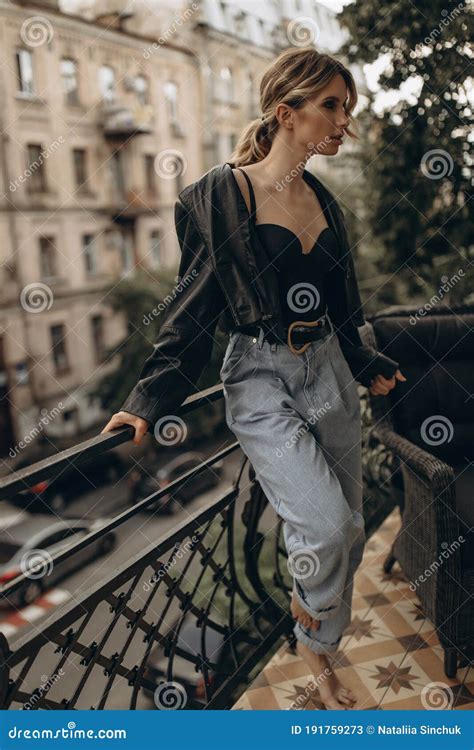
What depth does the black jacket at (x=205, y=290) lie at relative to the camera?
64.5 inches

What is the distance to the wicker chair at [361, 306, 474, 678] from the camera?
2.07m

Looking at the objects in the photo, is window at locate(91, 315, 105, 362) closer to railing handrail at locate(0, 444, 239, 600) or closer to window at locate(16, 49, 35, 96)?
window at locate(16, 49, 35, 96)

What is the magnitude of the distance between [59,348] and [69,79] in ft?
Answer: 25.8

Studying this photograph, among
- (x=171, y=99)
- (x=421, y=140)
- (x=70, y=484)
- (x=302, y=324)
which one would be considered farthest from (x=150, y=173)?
(x=302, y=324)

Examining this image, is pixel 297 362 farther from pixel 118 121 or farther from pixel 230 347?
pixel 118 121

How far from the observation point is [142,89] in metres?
22.2

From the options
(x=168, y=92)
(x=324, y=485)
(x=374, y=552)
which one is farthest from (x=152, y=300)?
(x=324, y=485)

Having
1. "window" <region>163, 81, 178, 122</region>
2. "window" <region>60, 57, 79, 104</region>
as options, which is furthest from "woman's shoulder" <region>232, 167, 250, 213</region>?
"window" <region>163, 81, 178, 122</region>

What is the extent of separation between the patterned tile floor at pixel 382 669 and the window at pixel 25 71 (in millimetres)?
19795

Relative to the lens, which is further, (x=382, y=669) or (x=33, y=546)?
(x=33, y=546)

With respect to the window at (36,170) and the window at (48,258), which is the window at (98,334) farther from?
the window at (36,170)

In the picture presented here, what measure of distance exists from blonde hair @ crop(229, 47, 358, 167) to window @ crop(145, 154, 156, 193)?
22.0 meters

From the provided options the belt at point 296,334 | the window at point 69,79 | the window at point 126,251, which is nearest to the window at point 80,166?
the window at point 69,79

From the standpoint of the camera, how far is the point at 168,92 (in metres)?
22.8
